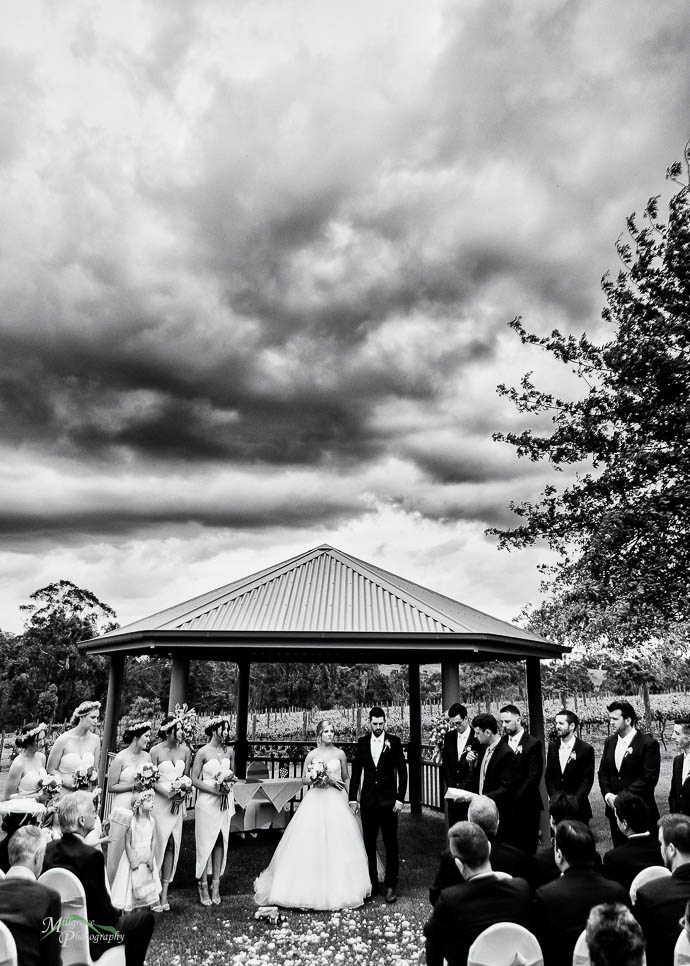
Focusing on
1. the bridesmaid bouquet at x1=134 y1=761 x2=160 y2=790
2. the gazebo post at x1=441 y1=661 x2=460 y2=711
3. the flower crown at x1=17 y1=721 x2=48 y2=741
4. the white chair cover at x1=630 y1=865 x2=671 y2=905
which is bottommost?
the white chair cover at x1=630 y1=865 x2=671 y2=905

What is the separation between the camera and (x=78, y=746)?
754 cm

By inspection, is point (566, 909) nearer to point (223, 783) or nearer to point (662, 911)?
point (662, 911)

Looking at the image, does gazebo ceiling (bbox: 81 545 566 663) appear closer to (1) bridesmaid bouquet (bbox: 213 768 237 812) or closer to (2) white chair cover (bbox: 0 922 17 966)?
(1) bridesmaid bouquet (bbox: 213 768 237 812)

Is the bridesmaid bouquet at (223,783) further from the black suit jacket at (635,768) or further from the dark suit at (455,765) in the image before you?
the black suit jacket at (635,768)

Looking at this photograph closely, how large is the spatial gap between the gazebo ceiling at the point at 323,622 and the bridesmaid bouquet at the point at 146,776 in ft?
9.72

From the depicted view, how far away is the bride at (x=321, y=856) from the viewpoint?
7410 millimetres

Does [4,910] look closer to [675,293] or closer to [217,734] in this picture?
[217,734]

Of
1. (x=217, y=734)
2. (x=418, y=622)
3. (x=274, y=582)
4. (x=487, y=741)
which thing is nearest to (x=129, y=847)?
(x=217, y=734)

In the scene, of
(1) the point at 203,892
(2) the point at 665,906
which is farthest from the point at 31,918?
(1) the point at 203,892

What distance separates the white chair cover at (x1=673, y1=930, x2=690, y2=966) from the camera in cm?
288

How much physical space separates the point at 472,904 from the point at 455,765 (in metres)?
5.30

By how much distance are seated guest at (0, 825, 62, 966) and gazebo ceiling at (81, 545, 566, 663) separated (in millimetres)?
6716

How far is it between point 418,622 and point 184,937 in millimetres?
5418

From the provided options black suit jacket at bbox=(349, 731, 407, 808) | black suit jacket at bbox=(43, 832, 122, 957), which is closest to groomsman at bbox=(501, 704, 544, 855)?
black suit jacket at bbox=(349, 731, 407, 808)
